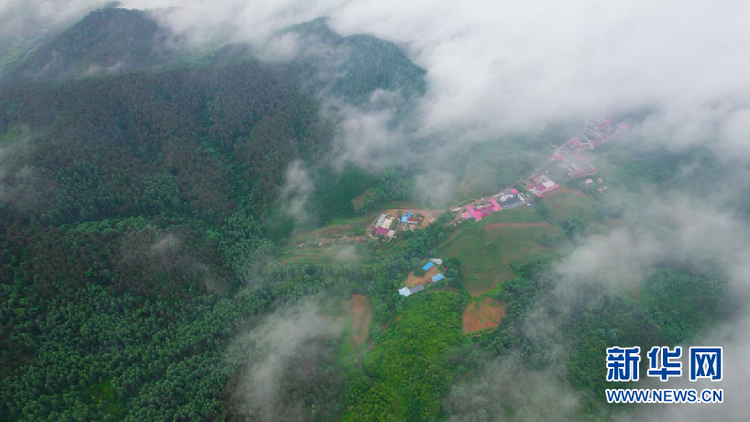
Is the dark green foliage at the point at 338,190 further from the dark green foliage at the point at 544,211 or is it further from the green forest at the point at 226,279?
the dark green foliage at the point at 544,211

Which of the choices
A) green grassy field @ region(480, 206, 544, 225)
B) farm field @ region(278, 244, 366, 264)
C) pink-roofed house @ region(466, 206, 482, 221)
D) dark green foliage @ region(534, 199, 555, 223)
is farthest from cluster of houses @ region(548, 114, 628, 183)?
farm field @ region(278, 244, 366, 264)

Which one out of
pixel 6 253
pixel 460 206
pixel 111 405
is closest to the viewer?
pixel 111 405

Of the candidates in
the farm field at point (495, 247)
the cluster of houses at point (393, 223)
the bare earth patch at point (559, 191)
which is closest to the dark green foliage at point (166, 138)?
the cluster of houses at point (393, 223)

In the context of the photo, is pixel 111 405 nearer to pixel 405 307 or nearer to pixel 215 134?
pixel 405 307

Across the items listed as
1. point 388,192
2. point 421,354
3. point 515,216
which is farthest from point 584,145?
point 421,354

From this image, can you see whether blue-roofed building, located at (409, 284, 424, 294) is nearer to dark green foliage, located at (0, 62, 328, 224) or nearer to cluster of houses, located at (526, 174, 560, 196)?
dark green foliage, located at (0, 62, 328, 224)

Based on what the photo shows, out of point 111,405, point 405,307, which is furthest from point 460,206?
point 111,405

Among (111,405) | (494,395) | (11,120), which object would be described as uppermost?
(11,120)

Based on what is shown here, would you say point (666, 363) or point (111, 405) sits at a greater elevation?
point (111, 405)
